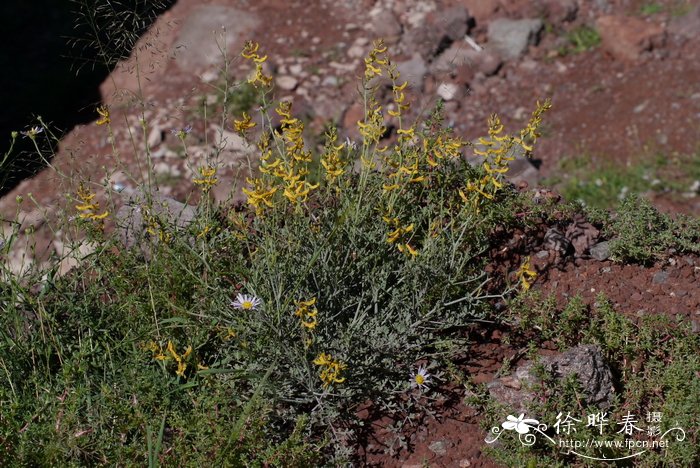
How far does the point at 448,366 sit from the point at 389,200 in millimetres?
692

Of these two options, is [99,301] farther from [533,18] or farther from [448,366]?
[533,18]

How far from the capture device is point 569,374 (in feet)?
9.87

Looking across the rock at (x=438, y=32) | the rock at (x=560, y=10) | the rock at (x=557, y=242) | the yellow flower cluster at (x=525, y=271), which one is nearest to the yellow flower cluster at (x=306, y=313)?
the yellow flower cluster at (x=525, y=271)

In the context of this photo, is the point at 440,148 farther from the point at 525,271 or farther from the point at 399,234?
the point at 525,271

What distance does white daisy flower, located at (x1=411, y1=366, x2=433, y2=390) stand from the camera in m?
2.97

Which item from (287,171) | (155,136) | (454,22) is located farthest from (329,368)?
(454,22)

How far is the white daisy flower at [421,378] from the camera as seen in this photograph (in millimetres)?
2971

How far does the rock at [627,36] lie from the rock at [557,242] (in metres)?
3.73

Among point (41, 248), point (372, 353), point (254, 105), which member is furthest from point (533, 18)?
point (372, 353)

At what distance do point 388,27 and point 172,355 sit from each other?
5120mm

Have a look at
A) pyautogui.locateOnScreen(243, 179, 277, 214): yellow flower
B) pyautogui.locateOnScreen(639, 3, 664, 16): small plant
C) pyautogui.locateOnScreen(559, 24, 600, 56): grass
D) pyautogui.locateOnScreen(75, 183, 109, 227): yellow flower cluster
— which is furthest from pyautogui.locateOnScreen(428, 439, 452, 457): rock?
pyautogui.locateOnScreen(639, 3, 664, 16): small plant

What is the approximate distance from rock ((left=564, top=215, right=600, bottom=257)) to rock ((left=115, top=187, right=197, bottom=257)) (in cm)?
171

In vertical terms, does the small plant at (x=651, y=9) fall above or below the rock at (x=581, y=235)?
below

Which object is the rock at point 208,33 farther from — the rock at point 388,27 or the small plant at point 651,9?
the small plant at point 651,9
